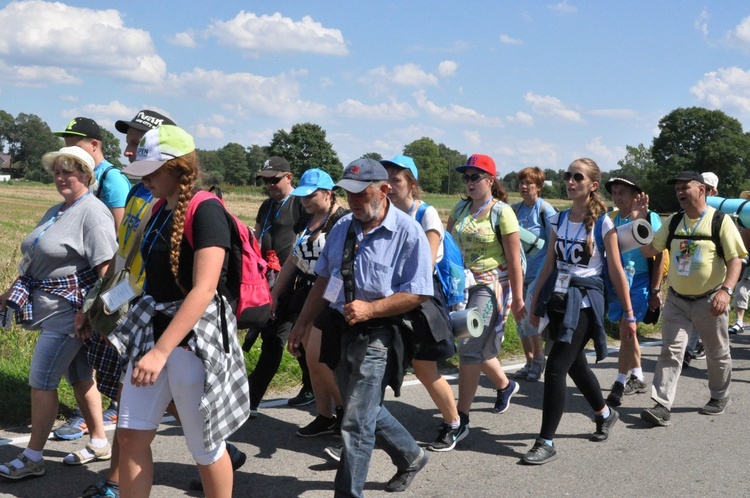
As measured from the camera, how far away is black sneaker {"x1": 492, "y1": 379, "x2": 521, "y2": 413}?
5.85 m

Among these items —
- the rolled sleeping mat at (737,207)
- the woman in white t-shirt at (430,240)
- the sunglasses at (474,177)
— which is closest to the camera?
the woman in white t-shirt at (430,240)

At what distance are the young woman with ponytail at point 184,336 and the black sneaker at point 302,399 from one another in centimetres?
262

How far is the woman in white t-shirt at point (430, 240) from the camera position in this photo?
4.60m

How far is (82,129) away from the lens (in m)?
4.98

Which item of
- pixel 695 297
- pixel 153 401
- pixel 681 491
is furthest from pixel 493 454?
pixel 153 401

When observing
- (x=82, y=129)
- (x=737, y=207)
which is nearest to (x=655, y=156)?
(x=737, y=207)

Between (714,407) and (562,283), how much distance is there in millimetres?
1948

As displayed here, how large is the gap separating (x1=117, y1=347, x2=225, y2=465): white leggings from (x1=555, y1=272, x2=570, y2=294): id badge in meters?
2.69

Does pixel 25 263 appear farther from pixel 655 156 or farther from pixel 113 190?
pixel 655 156

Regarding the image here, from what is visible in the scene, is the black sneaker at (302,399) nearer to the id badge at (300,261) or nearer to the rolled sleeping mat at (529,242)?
the id badge at (300,261)

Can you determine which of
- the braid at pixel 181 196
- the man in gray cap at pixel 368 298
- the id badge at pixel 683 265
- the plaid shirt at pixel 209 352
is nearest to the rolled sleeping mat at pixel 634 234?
the id badge at pixel 683 265

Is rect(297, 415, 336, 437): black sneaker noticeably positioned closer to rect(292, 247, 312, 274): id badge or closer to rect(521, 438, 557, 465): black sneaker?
rect(292, 247, 312, 274): id badge

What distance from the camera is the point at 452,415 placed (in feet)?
16.1

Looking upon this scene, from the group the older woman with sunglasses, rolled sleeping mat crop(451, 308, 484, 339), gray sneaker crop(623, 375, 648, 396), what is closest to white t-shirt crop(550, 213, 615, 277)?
the older woman with sunglasses
